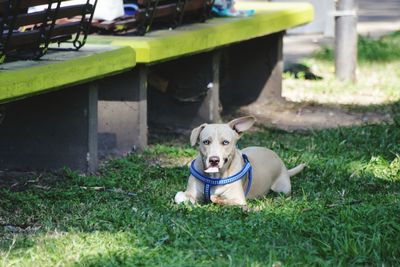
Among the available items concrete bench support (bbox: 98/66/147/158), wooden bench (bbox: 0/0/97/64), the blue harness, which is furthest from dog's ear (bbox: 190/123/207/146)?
concrete bench support (bbox: 98/66/147/158)

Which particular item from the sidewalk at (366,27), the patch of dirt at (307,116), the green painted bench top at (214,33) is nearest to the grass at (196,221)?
the green painted bench top at (214,33)

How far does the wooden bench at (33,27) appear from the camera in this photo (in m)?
6.69

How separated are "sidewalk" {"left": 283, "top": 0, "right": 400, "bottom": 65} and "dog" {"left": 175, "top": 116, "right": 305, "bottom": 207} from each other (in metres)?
6.78

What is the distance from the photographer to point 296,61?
13773 mm

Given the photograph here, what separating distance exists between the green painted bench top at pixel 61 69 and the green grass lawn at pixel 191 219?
2.16 feet

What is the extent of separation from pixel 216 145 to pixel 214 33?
284 centimetres

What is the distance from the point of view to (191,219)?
20.1 ft

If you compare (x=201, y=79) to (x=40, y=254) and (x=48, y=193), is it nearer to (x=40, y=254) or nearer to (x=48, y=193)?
(x=48, y=193)

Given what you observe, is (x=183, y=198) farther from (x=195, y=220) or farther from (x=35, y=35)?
(x=35, y=35)

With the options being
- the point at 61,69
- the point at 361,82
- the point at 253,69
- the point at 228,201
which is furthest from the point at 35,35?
the point at 361,82

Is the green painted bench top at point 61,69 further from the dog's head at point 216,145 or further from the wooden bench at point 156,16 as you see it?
the dog's head at point 216,145

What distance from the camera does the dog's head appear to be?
6.58 meters

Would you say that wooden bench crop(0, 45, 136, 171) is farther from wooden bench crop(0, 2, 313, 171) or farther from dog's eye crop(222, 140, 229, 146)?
dog's eye crop(222, 140, 229, 146)

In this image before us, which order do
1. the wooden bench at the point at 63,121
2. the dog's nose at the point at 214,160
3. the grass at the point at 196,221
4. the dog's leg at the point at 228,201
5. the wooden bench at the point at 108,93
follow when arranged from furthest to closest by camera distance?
the wooden bench at the point at 63,121
the wooden bench at the point at 108,93
the dog's leg at the point at 228,201
the dog's nose at the point at 214,160
the grass at the point at 196,221
